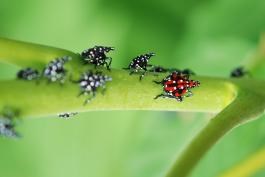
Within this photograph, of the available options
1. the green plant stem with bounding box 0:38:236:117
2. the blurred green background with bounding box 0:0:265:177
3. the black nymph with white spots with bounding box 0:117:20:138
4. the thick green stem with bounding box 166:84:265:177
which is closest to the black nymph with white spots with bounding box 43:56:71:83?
the green plant stem with bounding box 0:38:236:117

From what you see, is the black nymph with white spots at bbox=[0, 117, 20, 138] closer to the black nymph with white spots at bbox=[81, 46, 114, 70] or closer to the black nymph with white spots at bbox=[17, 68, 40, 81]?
the black nymph with white spots at bbox=[17, 68, 40, 81]

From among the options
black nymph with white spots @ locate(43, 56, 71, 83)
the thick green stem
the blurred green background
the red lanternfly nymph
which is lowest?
the blurred green background

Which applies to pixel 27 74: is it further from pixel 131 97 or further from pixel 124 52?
pixel 124 52

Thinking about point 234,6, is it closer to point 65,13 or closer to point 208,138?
point 65,13

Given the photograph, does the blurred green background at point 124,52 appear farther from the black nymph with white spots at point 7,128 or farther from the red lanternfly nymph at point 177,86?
the black nymph with white spots at point 7,128

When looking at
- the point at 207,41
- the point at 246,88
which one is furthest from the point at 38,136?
the point at 246,88
